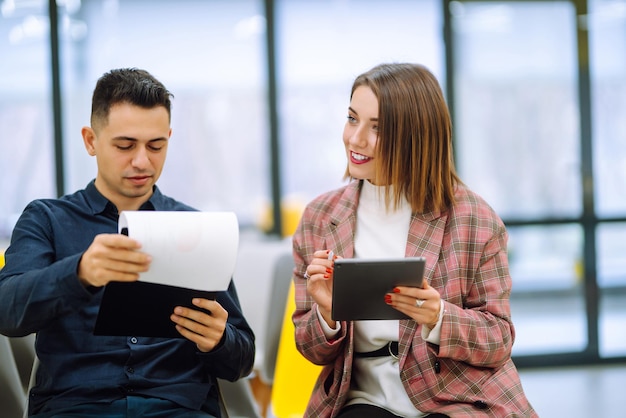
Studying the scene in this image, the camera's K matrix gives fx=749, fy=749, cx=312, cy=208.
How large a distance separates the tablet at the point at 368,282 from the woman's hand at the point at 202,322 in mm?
261

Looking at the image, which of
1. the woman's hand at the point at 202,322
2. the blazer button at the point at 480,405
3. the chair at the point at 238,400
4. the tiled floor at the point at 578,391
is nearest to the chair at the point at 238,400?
the chair at the point at 238,400

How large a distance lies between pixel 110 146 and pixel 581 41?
4.16m

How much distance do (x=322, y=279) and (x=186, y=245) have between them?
15.3 inches

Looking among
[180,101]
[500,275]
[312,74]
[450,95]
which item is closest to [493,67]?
[450,95]

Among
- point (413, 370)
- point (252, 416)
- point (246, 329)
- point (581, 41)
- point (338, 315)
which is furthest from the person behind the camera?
point (581, 41)

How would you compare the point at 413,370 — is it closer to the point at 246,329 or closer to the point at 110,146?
the point at 246,329

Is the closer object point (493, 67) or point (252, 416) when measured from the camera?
point (252, 416)

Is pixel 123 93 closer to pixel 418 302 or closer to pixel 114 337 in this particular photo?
pixel 114 337

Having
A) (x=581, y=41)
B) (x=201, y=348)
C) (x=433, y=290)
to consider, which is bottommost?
(x=201, y=348)

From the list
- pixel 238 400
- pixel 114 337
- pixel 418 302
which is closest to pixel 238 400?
pixel 238 400

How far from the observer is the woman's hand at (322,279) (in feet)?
5.63

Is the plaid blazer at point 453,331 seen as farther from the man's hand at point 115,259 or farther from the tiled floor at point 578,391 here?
the tiled floor at point 578,391

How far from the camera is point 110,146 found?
1.82 m

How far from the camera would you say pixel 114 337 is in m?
1.78
